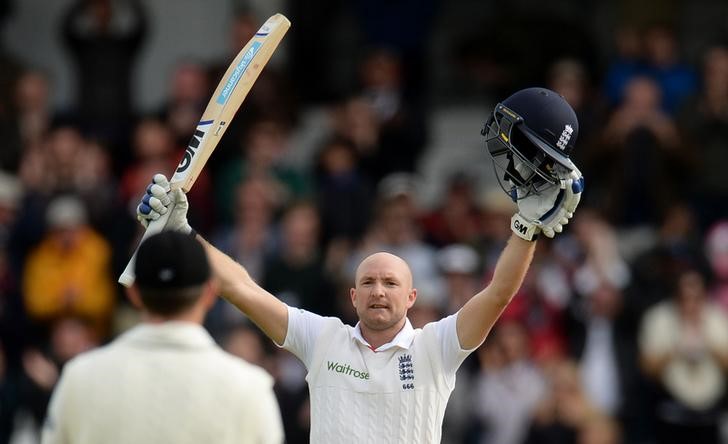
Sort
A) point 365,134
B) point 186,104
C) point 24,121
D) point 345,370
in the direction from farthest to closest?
1. point 24,121
2. point 186,104
3. point 365,134
4. point 345,370

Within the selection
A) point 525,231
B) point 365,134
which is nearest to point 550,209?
point 525,231

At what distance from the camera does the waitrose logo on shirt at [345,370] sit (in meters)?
7.53

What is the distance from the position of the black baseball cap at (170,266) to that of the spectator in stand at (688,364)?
756 centimetres

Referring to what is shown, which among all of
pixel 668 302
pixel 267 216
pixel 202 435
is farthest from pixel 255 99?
pixel 202 435

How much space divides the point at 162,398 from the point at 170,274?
42 centimetres

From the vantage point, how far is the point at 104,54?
1520cm

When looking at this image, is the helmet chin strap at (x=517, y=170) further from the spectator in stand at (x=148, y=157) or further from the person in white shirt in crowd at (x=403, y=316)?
the spectator in stand at (x=148, y=157)

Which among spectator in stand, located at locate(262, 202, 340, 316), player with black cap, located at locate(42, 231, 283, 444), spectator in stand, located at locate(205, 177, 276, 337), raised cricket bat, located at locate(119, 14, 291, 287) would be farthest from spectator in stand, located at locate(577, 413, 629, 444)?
player with black cap, located at locate(42, 231, 283, 444)

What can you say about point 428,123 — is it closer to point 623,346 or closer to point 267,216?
point 267,216

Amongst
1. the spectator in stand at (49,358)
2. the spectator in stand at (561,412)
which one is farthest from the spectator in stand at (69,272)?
the spectator in stand at (561,412)

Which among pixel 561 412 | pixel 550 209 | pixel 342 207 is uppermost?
pixel 550 209

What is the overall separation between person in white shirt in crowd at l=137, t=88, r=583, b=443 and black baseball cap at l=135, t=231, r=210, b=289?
167 centimetres

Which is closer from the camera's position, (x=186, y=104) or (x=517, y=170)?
(x=517, y=170)

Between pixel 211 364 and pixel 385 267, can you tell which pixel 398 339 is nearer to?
pixel 385 267
